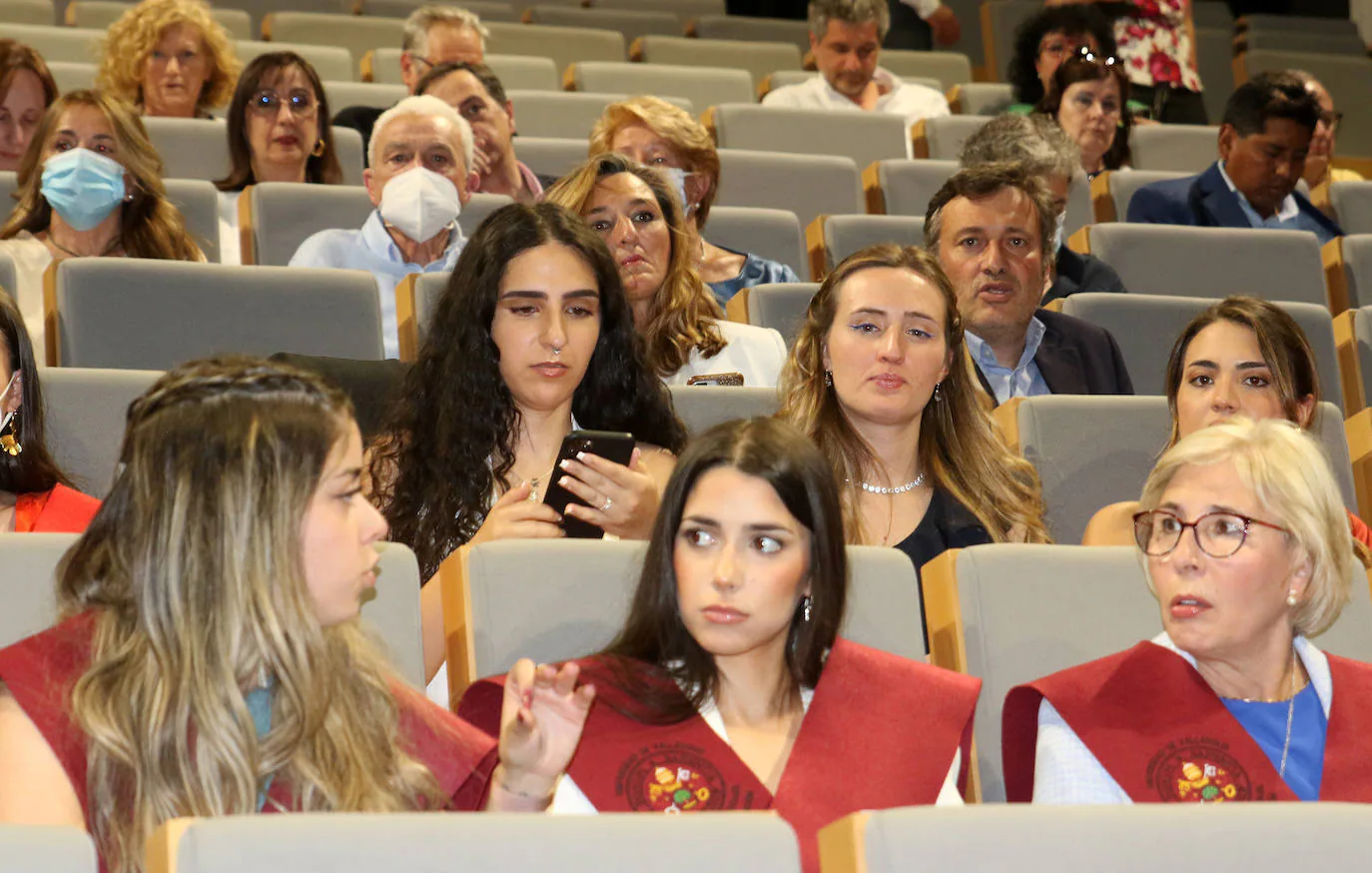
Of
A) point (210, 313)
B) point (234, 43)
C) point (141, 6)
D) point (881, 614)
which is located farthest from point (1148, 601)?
point (234, 43)

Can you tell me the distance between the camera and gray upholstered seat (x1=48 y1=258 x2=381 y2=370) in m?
2.44

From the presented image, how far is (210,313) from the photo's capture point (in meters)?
2.49

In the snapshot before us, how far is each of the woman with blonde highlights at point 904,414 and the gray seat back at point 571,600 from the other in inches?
15.0

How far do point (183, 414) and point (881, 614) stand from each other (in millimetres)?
731

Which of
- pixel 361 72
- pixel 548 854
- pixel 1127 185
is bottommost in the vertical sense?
pixel 548 854

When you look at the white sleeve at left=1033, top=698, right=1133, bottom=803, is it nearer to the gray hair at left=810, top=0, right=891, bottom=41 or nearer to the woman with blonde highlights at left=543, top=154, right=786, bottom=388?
the woman with blonde highlights at left=543, top=154, right=786, bottom=388

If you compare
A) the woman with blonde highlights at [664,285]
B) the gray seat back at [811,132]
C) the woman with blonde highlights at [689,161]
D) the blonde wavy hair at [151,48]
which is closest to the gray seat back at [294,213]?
the woman with blonde highlights at [689,161]

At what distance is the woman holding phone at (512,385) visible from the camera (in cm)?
207

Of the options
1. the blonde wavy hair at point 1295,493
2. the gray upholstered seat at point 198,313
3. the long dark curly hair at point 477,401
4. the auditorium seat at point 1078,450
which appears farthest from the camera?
the gray upholstered seat at point 198,313

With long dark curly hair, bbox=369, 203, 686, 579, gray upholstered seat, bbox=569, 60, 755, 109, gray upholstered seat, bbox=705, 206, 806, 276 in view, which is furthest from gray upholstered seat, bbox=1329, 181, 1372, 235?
long dark curly hair, bbox=369, 203, 686, 579

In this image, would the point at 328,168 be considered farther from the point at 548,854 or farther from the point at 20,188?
the point at 548,854

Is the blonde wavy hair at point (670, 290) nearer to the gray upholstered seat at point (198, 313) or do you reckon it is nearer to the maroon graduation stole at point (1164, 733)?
the gray upholstered seat at point (198, 313)

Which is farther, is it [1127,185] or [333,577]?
[1127,185]

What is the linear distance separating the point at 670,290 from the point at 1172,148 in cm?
221
